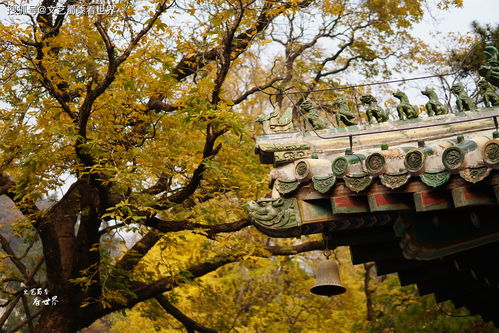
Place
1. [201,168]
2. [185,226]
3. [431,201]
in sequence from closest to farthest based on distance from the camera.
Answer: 1. [431,201]
2. [201,168]
3. [185,226]

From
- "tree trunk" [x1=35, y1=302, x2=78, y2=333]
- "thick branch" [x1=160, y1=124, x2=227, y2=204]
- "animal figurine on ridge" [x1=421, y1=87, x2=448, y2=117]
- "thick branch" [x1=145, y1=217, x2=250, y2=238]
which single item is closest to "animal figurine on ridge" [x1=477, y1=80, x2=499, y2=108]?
"animal figurine on ridge" [x1=421, y1=87, x2=448, y2=117]

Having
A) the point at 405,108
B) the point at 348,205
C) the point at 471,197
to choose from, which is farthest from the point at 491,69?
the point at 348,205

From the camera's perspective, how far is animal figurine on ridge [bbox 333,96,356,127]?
5.54 meters

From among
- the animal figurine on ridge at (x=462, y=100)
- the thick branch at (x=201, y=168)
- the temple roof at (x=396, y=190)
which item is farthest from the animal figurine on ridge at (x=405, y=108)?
the thick branch at (x=201, y=168)

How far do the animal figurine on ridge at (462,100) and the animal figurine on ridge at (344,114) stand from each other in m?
0.94

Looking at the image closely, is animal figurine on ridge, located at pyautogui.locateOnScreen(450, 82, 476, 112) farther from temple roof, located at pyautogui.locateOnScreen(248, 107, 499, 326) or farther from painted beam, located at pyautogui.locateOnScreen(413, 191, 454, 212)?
painted beam, located at pyautogui.locateOnScreen(413, 191, 454, 212)

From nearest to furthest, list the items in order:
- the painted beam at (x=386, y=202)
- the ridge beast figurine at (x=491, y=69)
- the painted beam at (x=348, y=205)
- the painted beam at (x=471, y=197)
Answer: the painted beam at (x=471, y=197), the painted beam at (x=386, y=202), the painted beam at (x=348, y=205), the ridge beast figurine at (x=491, y=69)

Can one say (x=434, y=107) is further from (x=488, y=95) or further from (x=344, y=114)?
(x=344, y=114)

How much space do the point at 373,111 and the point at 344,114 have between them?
0.27m

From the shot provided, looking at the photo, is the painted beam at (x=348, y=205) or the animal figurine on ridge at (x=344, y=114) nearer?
the painted beam at (x=348, y=205)

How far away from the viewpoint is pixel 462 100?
5.43 m

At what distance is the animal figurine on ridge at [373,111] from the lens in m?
5.50

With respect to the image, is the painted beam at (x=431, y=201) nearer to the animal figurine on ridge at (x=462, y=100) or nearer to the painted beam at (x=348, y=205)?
the painted beam at (x=348, y=205)

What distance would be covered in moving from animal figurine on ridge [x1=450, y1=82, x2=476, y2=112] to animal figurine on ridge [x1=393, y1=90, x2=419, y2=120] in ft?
1.28
